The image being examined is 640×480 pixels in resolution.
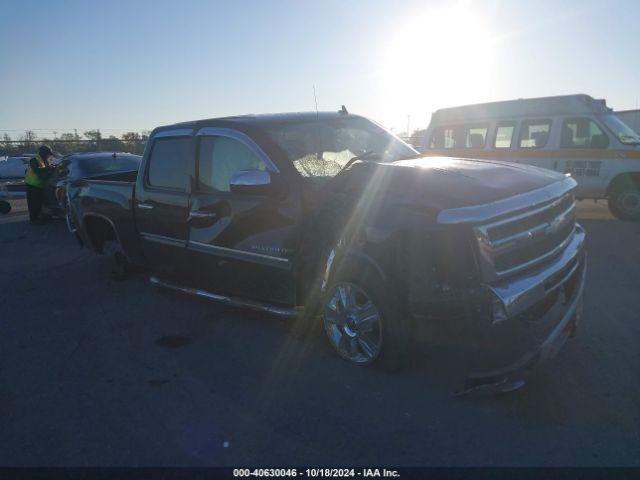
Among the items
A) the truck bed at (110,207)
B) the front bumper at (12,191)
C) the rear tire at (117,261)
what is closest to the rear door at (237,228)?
the truck bed at (110,207)

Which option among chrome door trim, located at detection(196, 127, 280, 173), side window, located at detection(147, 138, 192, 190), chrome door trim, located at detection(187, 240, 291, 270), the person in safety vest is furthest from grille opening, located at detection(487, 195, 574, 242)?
the person in safety vest

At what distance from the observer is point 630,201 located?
9125 mm

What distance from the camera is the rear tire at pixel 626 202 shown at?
9.08m

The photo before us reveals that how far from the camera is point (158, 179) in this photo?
5074 mm

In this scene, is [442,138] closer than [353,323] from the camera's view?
No

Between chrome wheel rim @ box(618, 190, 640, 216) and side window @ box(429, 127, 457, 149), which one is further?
side window @ box(429, 127, 457, 149)

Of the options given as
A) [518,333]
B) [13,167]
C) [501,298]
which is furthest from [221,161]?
[13,167]

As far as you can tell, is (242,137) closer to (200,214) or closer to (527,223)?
(200,214)

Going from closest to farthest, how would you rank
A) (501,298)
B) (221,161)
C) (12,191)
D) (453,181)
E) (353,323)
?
1. (501,298)
2. (453,181)
3. (353,323)
4. (221,161)
5. (12,191)

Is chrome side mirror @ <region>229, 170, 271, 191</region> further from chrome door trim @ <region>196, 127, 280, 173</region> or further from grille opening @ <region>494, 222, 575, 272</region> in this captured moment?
grille opening @ <region>494, 222, 575, 272</region>

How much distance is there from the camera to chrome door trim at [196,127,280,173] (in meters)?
3.92

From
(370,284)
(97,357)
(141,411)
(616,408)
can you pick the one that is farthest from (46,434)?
(616,408)

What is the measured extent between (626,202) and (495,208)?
25.7ft

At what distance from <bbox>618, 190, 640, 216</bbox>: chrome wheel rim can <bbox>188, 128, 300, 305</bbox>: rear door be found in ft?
26.3
